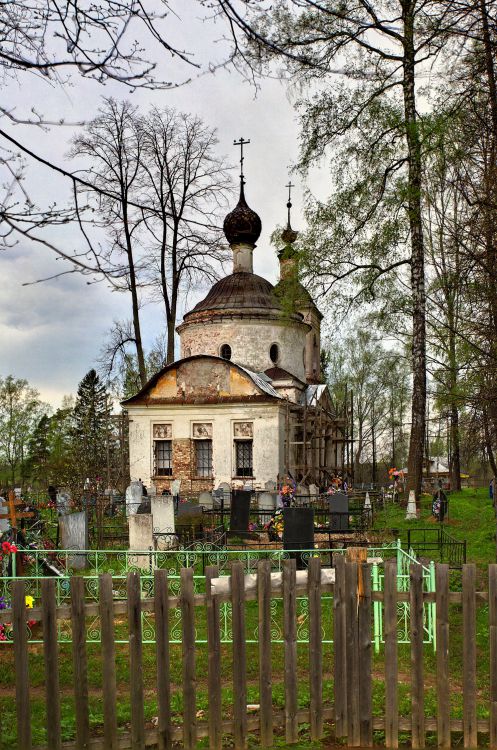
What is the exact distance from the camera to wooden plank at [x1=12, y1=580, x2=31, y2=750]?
480cm

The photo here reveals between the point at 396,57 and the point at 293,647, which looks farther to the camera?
the point at 396,57

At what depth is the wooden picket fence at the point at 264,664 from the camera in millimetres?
4848

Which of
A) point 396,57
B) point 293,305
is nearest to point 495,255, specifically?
A: point 396,57

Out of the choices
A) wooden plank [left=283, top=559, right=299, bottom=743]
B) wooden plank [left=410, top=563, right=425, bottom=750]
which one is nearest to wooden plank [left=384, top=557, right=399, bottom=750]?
wooden plank [left=410, top=563, right=425, bottom=750]

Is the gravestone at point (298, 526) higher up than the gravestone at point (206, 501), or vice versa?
the gravestone at point (298, 526)

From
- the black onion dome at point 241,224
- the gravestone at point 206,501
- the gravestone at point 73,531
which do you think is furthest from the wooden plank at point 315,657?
the black onion dome at point 241,224

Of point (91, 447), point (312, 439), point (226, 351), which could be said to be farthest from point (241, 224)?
point (91, 447)

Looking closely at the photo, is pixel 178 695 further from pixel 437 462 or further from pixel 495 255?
pixel 437 462

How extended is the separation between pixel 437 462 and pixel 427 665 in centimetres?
5643

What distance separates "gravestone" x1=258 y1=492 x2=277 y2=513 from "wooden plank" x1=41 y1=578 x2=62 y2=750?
14.8 metres

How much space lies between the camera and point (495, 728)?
4.98 m

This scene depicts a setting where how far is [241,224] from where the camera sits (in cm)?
3688

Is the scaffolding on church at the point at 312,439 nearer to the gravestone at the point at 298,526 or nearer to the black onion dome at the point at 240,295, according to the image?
the black onion dome at the point at 240,295

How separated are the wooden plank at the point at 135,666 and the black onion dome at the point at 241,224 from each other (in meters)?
33.1
